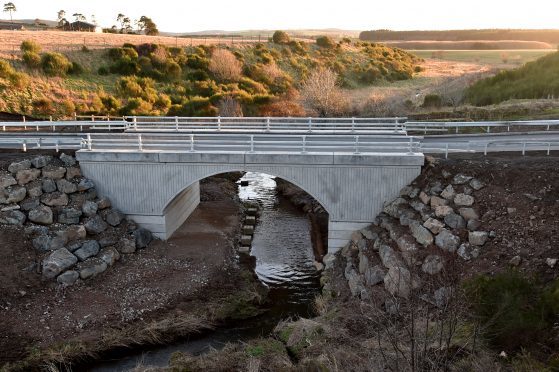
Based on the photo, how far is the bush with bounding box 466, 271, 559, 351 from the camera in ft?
38.1

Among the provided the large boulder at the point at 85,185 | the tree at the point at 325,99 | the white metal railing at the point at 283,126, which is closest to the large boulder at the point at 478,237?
the white metal railing at the point at 283,126

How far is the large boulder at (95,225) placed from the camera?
20.4 meters

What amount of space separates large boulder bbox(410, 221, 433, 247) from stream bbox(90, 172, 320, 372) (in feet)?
15.3

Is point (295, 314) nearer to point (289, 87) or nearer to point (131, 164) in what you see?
point (131, 164)

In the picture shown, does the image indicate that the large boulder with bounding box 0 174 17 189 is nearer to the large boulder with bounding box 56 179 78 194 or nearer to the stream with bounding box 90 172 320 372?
the large boulder with bounding box 56 179 78 194

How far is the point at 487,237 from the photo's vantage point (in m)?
16.4

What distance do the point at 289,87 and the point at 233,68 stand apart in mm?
6489

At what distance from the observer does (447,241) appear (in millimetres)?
16859

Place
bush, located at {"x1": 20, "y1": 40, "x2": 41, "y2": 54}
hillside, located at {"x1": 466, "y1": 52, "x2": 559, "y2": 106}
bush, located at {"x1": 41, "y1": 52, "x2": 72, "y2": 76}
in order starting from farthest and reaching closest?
bush, located at {"x1": 20, "y1": 40, "x2": 41, "y2": 54}, bush, located at {"x1": 41, "y1": 52, "x2": 72, "y2": 76}, hillside, located at {"x1": 466, "y1": 52, "x2": 559, "y2": 106}

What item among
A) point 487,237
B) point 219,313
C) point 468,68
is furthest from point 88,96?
point 468,68

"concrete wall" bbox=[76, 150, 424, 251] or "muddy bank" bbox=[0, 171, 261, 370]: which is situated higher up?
"concrete wall" bbox=[76, 150, 424, 251]

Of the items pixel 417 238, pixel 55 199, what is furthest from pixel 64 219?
pixel 417 238

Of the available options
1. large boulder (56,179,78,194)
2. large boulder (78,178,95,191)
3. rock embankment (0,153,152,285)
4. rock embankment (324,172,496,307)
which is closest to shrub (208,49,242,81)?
rock embankment (0,153,152,285)

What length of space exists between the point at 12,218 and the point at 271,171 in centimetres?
1084
